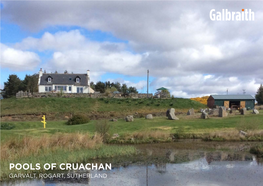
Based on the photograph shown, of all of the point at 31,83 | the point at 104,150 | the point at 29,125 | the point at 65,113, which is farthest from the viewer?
the point at 31,83

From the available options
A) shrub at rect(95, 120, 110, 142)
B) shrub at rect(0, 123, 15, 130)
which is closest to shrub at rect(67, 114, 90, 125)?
shrub at rect(0, 123, 15, 130)

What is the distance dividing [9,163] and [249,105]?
185 feet

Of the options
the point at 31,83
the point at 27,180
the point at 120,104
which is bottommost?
the point at 27,180

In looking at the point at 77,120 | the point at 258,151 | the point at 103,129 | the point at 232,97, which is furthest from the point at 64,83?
the point at 258,151

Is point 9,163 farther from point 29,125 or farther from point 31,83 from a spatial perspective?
point 31,83

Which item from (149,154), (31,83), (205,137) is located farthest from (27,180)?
(31,83)

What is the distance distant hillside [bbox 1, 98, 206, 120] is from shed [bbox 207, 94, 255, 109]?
A: 5.56m

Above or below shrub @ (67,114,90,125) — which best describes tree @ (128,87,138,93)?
above

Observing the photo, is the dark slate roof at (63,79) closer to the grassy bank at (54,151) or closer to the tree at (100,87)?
the tree at (100,87)

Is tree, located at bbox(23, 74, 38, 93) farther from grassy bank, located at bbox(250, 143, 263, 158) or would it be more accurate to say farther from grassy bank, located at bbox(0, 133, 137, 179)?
grassy bank, located at bbox(250, 143, 263, 158)

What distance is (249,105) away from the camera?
2309 inches

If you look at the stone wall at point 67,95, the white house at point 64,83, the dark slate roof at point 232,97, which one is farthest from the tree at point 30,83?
the dark slate roof at point 232,97

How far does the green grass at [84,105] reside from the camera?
50.2m

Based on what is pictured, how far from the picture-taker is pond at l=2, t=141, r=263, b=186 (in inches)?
475
